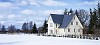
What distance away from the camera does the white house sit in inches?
2542

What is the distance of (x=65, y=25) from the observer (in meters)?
64.8

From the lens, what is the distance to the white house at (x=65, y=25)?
64.6 meters

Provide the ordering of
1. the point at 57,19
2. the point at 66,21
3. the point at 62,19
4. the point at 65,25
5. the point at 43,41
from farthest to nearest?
the point at 62,19 → the point at 57,19 → the point at 66,21 → the point at 65,25 → the point at 43,41

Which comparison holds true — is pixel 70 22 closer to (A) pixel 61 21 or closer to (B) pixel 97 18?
(A) pixel 61 21

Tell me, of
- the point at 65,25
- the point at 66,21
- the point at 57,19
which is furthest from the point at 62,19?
the point at 65,25

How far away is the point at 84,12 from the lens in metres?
85.6

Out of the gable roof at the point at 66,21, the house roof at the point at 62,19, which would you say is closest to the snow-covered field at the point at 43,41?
the gable roof at the point at 66,21

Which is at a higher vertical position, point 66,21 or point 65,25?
point 66,21

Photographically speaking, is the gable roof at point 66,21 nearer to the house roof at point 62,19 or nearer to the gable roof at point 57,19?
the house roof at point 62,19

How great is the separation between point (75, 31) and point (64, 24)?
12.4ft

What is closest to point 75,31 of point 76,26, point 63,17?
point 76,26

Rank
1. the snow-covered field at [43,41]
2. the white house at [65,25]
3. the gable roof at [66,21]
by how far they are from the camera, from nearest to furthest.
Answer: the snow-covered field at [43,41], the white house at [65,25], the gable roof at [66,21]

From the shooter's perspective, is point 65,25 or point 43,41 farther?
point 65,25

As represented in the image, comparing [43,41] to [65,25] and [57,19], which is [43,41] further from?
[57,19]
